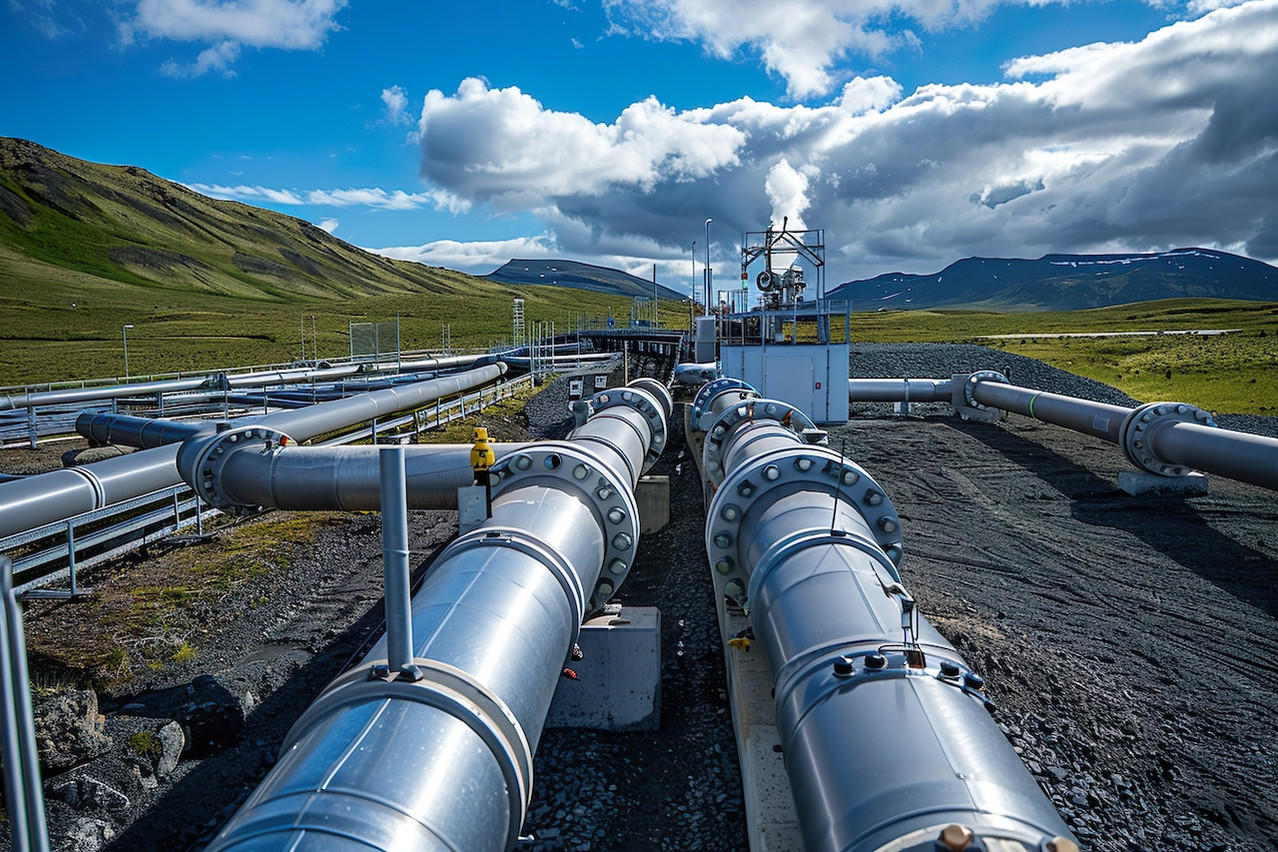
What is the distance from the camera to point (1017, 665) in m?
8.48

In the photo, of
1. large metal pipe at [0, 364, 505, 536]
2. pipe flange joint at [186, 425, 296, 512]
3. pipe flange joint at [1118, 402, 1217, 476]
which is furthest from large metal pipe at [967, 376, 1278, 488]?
large metal pipe at [0, 364, 505, 536]

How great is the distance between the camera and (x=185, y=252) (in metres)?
172

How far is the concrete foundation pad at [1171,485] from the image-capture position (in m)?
16.2

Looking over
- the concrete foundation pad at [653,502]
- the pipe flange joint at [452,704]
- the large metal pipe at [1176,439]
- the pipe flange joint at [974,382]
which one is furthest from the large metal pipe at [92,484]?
the pipe flange joint at [974,382]

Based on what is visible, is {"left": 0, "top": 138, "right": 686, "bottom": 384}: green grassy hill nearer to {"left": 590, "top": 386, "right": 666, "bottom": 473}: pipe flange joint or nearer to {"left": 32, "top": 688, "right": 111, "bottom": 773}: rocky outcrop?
{"left": 590, "top": 386, "right": 666, "bottom": 473}: pipe flange joint

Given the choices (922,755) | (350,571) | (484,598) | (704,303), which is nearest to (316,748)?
(484,598)

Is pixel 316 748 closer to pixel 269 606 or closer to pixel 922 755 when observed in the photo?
pixel 922 755

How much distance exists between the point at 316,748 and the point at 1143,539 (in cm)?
1471

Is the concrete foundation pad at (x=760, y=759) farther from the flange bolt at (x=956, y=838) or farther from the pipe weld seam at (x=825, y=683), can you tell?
the flange bolt at (x=956, y=838)

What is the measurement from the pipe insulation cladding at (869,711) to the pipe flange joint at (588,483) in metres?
1.25

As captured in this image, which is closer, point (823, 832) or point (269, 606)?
point (823, 832)

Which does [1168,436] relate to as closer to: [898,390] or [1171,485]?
[1171,485]

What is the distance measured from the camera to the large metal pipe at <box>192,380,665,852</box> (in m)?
2.85

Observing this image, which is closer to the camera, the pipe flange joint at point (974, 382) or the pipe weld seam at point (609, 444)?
the pipe weld seam at point (609, 444)
